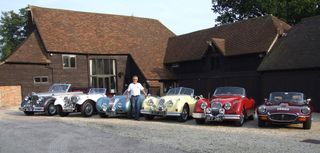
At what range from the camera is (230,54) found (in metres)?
31.0

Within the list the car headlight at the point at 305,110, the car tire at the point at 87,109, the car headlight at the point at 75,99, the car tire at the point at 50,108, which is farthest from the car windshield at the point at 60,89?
the car headlight at the point at 305,110

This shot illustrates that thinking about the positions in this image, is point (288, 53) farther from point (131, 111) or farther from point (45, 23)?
point (45, 23)

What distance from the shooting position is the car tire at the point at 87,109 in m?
20.4

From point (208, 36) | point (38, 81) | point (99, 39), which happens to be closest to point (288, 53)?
point (208, 36)

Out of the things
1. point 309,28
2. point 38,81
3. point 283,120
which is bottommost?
point 283,120

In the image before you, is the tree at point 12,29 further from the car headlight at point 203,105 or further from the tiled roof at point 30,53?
the car headlight at point 203,105

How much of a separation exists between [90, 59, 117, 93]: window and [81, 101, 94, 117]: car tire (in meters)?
18.5

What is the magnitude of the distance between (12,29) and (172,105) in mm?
58557

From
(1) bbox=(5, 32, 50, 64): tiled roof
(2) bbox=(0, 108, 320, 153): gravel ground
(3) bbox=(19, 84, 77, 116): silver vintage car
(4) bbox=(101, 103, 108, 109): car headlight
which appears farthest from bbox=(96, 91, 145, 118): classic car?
(1) bbox=(5, 32, 50, 64): tiled roof

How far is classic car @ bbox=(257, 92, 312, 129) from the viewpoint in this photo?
13875mm

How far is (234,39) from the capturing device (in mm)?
32219

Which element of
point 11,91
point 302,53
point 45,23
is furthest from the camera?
point 45,23

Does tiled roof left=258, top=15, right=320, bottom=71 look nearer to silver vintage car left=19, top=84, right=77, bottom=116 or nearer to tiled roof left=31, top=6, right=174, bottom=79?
tiled roof left=31, top=6, right=174, bottom=79

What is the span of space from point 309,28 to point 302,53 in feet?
9.96
